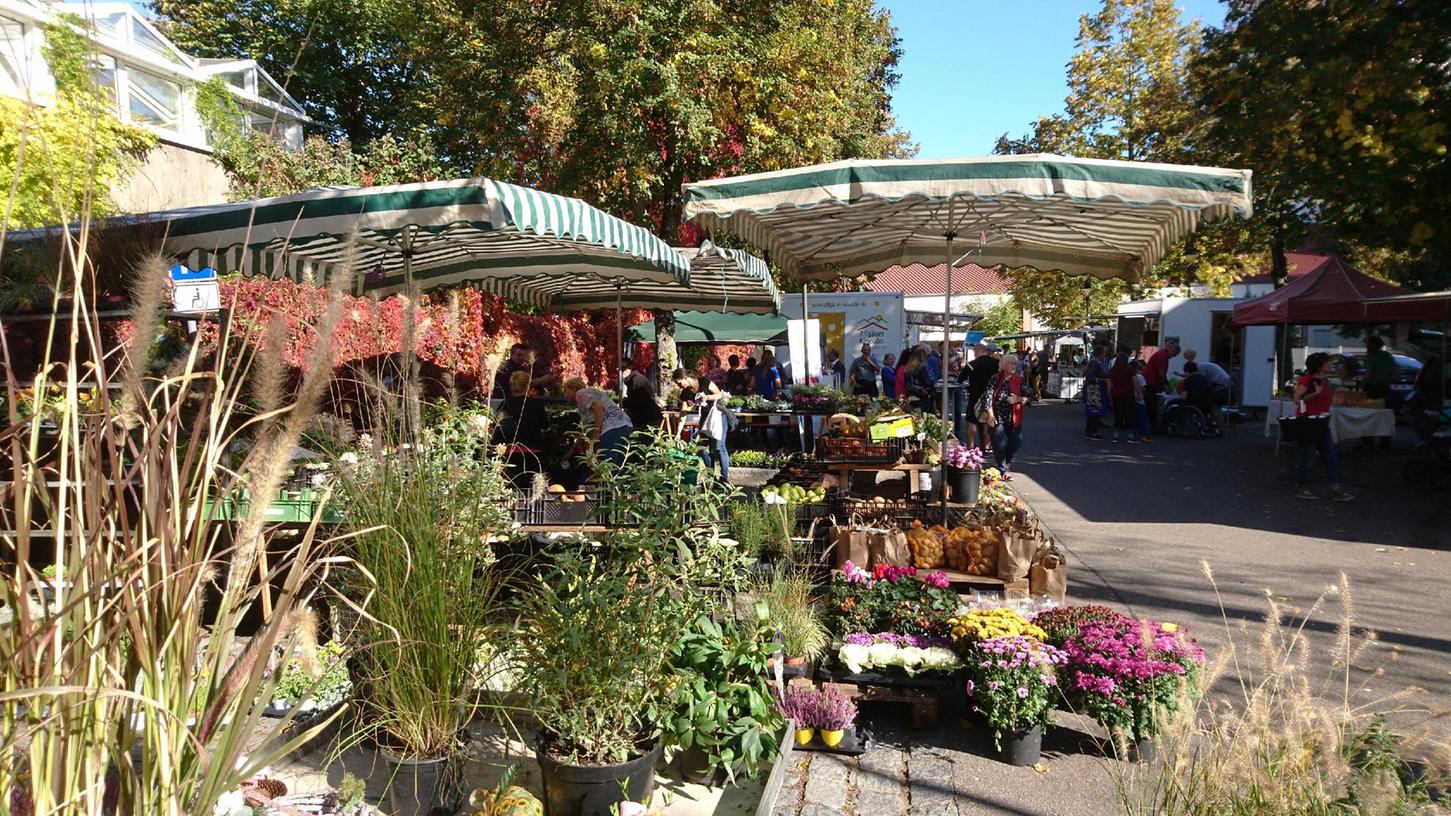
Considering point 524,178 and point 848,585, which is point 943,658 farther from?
point 524,178

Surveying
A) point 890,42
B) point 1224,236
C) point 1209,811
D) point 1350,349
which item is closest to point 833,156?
point 1224,236

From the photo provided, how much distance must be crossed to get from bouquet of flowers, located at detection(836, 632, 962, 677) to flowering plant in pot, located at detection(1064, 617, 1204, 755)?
1.73ft

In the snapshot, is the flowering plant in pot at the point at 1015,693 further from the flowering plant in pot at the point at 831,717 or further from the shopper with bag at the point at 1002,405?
the shopper with bag at the point at 1002,405

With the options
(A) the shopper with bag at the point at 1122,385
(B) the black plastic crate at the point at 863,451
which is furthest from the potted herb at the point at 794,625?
(A) the shopper with bag at the point at 1122,385

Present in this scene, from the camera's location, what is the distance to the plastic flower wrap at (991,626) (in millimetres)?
3844

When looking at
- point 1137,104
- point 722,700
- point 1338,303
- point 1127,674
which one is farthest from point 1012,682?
point 1137,104

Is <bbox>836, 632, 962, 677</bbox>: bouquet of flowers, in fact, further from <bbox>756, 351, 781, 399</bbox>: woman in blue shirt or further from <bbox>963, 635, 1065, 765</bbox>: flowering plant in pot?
<bbox>756, 351, 781, 399</bbox>: woman in blue shirt

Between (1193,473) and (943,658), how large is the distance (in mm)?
9029

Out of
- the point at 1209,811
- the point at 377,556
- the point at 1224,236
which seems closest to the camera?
the point at 1209,811

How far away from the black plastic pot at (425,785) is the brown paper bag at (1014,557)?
10.3 ft

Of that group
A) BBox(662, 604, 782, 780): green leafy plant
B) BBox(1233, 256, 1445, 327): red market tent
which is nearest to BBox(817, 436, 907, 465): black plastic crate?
BBox(662, 604, 782, 780): green leafy plant

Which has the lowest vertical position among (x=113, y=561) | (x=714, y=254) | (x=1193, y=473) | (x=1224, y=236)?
(x=1193, y=473)

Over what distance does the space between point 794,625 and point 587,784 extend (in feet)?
5.02

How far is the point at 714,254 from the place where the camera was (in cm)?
798
